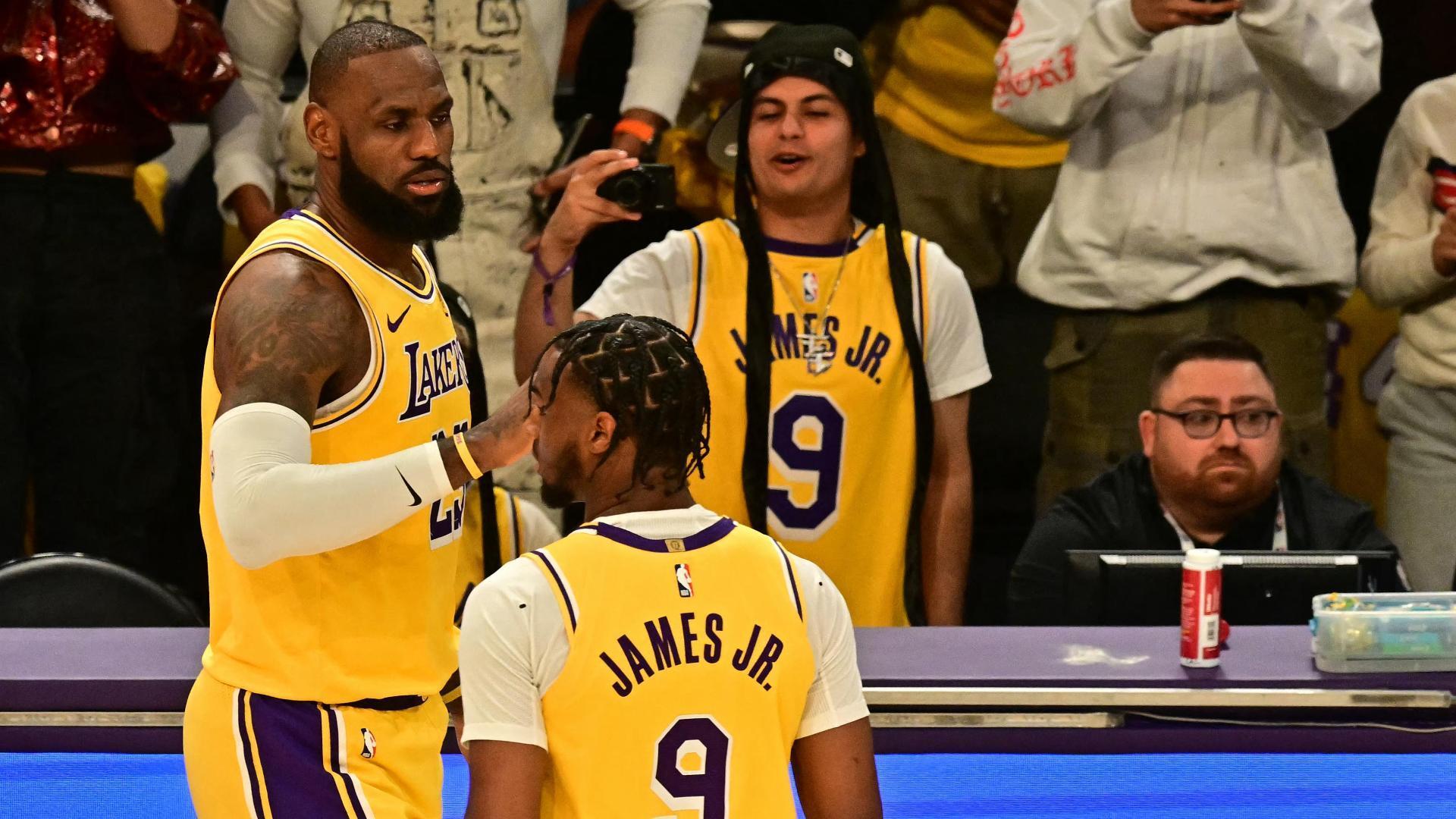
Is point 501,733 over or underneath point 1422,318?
underneath

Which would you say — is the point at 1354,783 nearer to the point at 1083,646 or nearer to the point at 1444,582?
the point at 1083,646

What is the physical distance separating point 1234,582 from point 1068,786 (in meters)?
0.68

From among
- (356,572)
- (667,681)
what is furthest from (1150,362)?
(667,681)

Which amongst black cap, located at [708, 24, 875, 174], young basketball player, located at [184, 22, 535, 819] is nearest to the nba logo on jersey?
young basketball player, located at [184, 22, 535, 819]

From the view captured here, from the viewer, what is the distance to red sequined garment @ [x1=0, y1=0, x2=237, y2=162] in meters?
3.94

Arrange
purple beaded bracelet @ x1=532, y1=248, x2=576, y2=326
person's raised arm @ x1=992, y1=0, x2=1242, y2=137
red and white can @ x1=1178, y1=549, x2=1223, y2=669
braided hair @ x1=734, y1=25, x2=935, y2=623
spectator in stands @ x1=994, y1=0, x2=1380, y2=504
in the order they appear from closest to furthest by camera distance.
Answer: red and white can @ x1=1178, y1=549, x2=1223, y2=669 < purple beaded bracelet @ x1=532, y1=248, x2=576, y2=326 < braided hair @ x1=734, y1=25, x2=935, y2=623 < person's raised arm @ x1=992, y1=0, x2=1242, y2=137 < spectator in stands @ x1=994, y1=0, x2=1380, y2=504

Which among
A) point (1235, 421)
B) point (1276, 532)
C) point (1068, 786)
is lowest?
point (1068, 786)

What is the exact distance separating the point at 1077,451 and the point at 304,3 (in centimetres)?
192

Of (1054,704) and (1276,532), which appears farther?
(1276,532)

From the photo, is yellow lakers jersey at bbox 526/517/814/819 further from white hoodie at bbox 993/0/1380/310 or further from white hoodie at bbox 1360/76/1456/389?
white hoodie at bbox 1360/76/1456/389

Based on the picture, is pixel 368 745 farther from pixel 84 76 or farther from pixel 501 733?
pixel 84 76

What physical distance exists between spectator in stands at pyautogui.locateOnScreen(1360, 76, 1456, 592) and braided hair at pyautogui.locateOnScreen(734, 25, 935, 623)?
4.14 feet

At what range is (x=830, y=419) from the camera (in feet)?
11.1

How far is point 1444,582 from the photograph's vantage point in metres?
4.14
